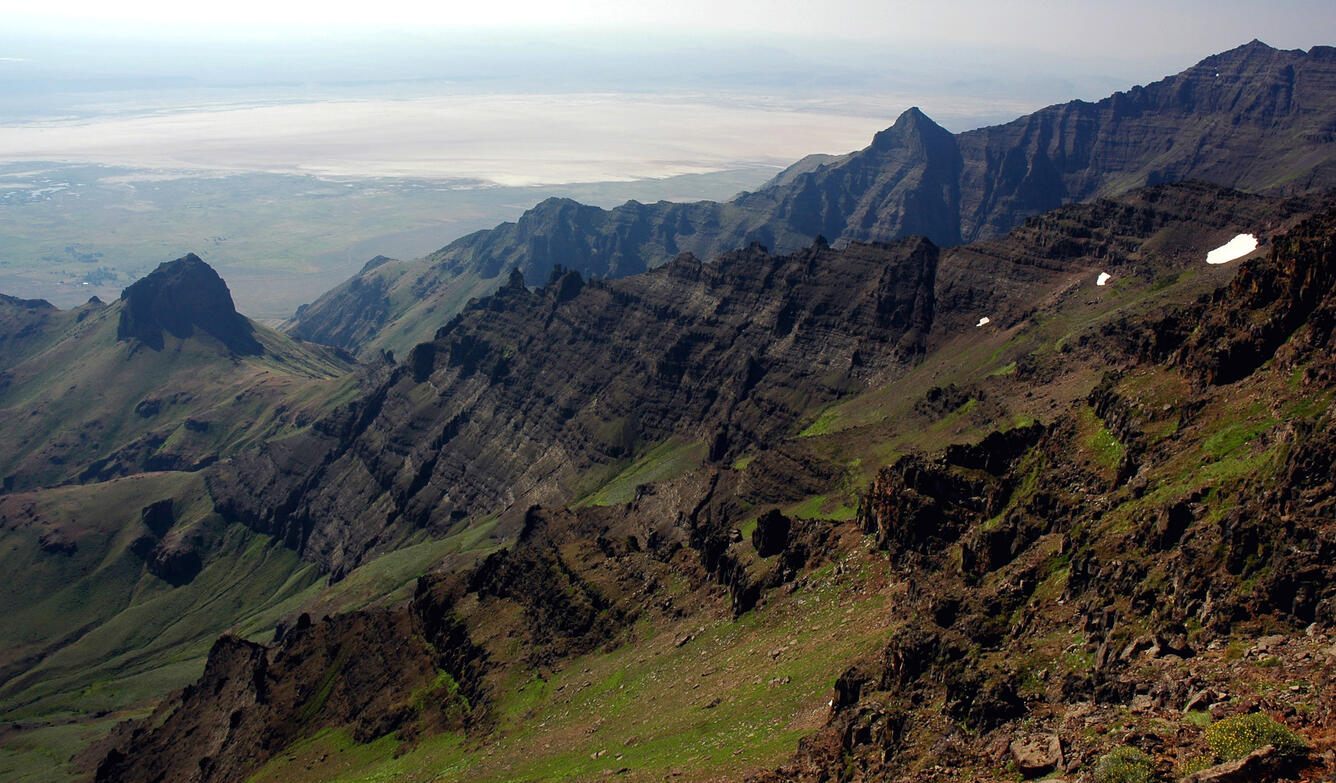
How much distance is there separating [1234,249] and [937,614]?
153 m

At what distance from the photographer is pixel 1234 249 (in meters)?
173

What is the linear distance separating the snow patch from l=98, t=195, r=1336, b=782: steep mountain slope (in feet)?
71.3

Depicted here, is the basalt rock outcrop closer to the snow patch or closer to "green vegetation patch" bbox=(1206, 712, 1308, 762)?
"green vegetation patch" bbox=(1206, 712, 1308, 762)

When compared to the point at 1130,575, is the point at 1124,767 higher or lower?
lower

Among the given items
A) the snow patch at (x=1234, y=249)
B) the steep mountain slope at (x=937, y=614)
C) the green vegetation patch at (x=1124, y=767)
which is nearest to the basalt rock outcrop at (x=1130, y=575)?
the steep mountain slope at (x=937, y=614)

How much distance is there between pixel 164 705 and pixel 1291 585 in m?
184

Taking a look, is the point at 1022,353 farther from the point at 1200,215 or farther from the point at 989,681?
the point at 989,681

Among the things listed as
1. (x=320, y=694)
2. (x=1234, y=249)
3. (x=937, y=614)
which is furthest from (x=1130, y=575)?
(x=1234, y=249)

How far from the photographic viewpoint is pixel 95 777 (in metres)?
146

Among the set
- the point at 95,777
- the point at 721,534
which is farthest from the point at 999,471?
the point at 95,777

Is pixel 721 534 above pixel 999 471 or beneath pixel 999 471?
beneath

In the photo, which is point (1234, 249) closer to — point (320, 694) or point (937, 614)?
point (937, 614)

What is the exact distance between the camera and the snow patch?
170450 millimetres

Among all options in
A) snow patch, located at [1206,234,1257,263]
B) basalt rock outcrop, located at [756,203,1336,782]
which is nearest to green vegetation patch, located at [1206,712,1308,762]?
basalt rock outcrop, located at [756,203,1336,782]
